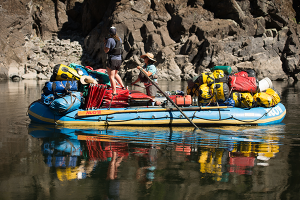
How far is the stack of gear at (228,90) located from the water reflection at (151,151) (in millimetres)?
918

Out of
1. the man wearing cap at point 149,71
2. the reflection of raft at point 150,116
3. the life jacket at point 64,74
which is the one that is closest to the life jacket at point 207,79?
the reflection of raft at point 150,116

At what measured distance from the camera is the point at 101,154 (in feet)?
16.8

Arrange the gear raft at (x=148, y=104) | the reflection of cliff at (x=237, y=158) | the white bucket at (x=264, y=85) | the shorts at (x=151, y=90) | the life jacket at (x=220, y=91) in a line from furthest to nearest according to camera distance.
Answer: the white bucket at (x=264, y=85), the shorts at (x=151, y=90), the life jacket at (x=220, y=91), the gear raft at (x=148, y=104), the reflection of cliff at (x=237, y=158)

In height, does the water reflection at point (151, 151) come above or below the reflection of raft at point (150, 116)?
below

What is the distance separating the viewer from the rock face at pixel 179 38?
3619 centimetres

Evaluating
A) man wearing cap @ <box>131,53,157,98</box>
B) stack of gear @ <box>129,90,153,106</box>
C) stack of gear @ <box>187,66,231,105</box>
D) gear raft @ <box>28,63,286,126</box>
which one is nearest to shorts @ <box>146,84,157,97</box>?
man wearing cap @ <box>131,53,157,98</box>

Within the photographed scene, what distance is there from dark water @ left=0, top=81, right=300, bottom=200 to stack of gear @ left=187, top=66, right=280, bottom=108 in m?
1.17

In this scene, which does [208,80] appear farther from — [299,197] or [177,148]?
[299,197]

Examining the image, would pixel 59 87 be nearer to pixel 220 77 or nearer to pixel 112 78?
pixel 112 78

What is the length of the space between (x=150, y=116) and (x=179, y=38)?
33330mm

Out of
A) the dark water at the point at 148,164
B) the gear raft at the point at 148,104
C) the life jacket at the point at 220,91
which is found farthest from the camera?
the life jacket at the point at 220,91

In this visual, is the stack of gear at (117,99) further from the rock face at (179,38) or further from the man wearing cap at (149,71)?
the rock face at (179,38)

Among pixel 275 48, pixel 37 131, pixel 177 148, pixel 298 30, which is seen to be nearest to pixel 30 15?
pixel 275 48

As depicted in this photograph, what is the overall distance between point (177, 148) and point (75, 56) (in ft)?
136
